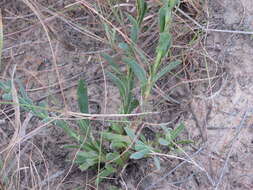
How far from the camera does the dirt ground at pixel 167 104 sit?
4.82ft

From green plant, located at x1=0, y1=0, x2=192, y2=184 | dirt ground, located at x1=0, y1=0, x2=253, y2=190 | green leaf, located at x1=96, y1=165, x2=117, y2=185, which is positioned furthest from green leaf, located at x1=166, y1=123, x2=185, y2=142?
green leaf, located at x1=96, y1=165, x2=117, y2=185

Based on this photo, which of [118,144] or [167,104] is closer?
[118,144]

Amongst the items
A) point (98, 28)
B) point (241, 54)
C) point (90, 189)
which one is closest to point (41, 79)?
point (98, 28)

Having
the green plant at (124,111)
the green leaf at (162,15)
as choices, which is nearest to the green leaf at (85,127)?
the green plant at (124,111)

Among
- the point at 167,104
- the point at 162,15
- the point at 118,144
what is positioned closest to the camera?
the point at 162,15

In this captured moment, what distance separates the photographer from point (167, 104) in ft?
5.32

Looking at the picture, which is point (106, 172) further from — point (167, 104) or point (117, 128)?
point (167, 104)

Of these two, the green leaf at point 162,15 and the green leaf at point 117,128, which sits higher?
the green leaf at point 162,15

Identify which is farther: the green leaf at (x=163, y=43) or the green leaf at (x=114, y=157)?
the green leaf at (x=114, y=157)

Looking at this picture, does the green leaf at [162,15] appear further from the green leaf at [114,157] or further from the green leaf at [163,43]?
the green leaf at [114,157]

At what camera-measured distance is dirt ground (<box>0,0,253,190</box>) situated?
4.82 feet

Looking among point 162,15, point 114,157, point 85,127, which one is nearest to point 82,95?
point 85,127

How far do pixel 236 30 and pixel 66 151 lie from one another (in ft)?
2.78

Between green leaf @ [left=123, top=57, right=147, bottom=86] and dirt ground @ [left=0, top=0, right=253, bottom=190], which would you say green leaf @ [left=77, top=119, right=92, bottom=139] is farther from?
green leaf @ [left=123, top=57, right=147, bottom=86]
